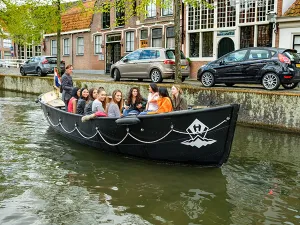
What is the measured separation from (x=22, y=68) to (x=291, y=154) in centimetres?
2285

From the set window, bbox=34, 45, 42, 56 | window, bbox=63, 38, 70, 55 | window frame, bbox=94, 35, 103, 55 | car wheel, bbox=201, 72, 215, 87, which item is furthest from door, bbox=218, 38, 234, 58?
Result: window, bbox=34, 45, 42, 56

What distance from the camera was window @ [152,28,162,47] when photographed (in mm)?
25281

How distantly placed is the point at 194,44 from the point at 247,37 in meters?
3.57

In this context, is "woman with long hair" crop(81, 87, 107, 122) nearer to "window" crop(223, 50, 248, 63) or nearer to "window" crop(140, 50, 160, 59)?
"window" crop(223, 50, 248, 63)

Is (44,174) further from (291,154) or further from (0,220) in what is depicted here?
(291,154)

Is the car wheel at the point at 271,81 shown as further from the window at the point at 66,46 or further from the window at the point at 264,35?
the window at the point at 66,46

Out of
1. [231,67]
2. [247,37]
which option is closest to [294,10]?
[247,37]

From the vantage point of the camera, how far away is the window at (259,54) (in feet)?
45.6

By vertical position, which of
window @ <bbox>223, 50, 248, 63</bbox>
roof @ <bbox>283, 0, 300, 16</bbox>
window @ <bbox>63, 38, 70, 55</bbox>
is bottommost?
window @ <bbox>223, 50, 248, 63</bbox>

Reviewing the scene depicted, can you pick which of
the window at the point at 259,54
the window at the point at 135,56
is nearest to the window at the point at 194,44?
the window at the point at 135,56

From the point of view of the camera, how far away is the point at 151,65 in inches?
709

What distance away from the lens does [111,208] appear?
591 centimetres

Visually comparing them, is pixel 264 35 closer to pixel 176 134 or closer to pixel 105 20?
pixel 105 20

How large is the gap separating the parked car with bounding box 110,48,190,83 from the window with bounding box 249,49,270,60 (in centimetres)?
414
